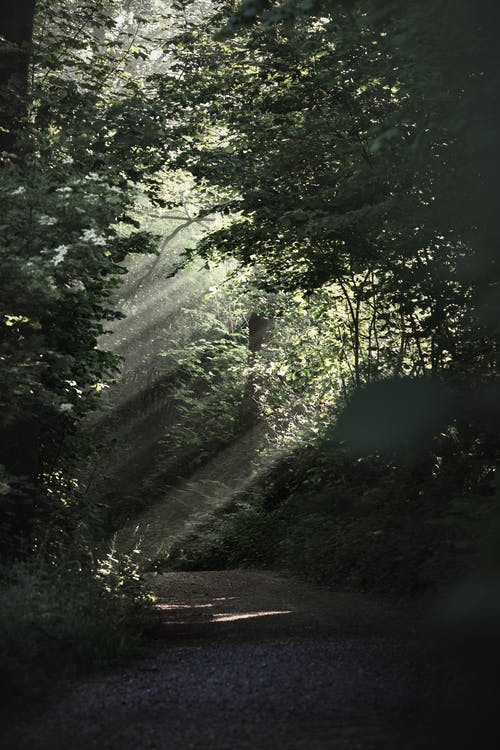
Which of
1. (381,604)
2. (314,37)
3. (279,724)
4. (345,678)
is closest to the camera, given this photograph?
(279,724)

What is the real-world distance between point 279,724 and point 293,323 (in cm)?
1483

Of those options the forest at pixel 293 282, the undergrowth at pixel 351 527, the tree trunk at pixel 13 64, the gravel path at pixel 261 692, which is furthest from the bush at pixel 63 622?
the tree trunk at pixel 13 64

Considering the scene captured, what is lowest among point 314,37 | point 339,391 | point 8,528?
point 8,528

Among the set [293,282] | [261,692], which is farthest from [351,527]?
[261,692]

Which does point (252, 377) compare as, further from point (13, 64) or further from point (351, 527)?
point (13, 64)

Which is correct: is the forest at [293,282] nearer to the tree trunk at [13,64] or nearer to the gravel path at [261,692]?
the tree trunk at [13,64]

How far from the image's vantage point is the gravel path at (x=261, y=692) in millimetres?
4367

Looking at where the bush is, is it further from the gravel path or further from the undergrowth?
the undergrowth

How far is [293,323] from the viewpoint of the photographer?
750 inches

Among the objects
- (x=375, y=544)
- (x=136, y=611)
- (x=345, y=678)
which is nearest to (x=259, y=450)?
(x=375, y=544)

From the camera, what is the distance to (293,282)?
12234mm

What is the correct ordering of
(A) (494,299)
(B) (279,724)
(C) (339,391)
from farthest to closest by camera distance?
(C) (339,391) → (A) (494,299) → (B) (279,724)

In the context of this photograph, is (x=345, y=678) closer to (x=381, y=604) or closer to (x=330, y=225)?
(x=381, y=604)

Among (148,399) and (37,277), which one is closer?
(37,277)
